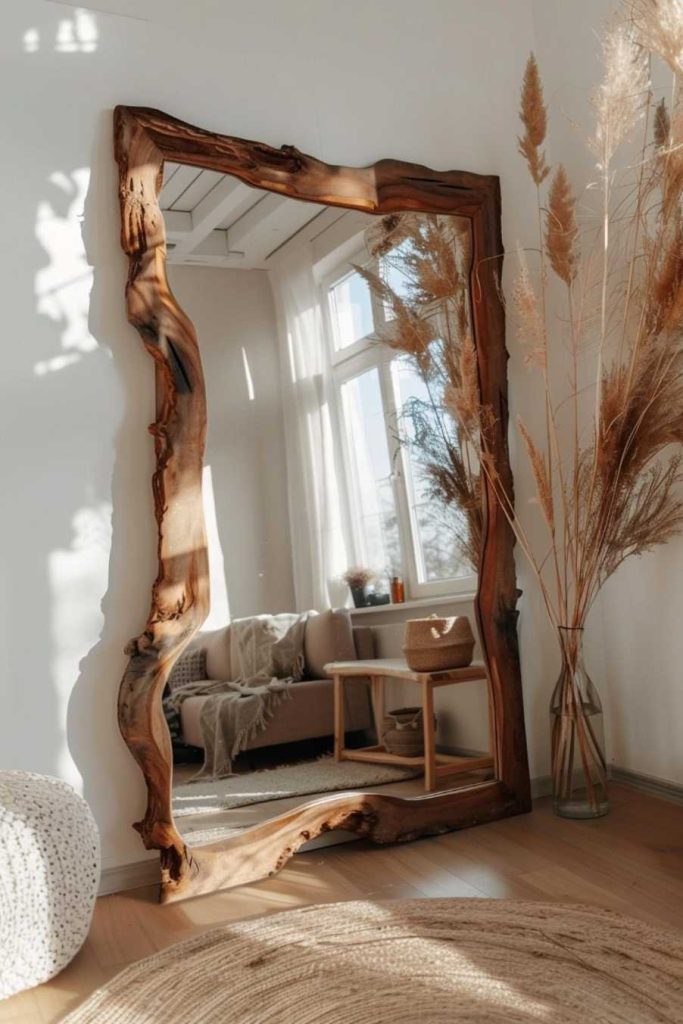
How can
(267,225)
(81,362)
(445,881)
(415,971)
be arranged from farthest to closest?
(267,225) < (81,362) < (445,881) < (415,971)

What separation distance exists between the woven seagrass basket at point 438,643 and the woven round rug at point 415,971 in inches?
32.4

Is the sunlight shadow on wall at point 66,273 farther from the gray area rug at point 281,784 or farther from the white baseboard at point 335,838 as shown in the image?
the white baseboard at point 335,838

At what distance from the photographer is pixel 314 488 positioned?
9.66 ft

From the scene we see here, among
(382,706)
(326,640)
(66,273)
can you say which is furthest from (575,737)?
(66,273)

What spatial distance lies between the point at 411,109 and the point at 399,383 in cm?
90

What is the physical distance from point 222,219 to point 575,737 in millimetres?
1858

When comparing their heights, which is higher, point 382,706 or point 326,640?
point 326,640

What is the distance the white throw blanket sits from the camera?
9.03 feet

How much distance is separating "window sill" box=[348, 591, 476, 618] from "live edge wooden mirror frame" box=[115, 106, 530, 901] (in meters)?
0.12

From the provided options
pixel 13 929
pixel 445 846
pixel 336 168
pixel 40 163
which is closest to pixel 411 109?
pixel 336 168

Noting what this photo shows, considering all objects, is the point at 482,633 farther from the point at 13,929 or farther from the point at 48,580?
the point at 13,929

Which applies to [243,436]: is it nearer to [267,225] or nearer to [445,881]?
[267,225]

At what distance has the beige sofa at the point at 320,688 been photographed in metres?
2.84

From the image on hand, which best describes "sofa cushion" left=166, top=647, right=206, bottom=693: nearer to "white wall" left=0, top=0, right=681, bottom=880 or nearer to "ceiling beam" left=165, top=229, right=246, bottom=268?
"white wall" left=0, top=0, right=681, bottom=880
